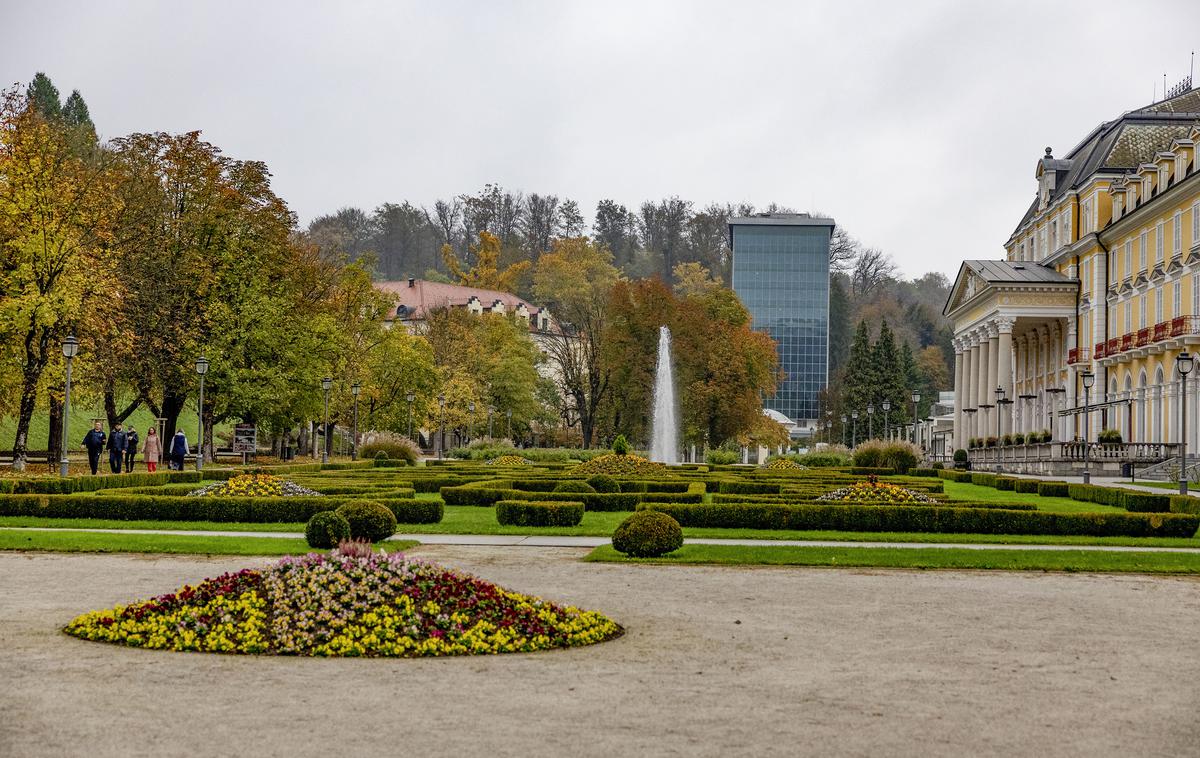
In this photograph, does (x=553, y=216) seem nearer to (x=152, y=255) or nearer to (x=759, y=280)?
(x=759, y=280)

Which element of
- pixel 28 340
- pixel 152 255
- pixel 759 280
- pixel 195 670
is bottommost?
pixel 195 670

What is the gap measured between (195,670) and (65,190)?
33.6 m

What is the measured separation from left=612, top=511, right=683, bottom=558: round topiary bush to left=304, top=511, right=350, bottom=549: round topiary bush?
377 centimetres

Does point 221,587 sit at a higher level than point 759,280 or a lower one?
lower

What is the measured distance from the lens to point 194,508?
77.7 feet

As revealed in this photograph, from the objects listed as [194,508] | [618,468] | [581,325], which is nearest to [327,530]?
[194,508]

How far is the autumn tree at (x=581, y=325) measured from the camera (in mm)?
82688

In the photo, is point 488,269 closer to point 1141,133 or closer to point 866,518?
point 1141,133

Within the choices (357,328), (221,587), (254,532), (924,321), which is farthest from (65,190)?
(924,321)

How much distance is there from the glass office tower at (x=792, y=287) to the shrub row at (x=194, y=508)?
4158 inches

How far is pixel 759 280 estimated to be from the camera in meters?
128

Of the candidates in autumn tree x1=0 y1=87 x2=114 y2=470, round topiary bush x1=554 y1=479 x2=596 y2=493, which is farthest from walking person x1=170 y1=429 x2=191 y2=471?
round topiary bush x1=554 y1=479 x2=596 y2=493

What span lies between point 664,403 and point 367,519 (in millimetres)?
55822

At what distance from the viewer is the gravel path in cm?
737
